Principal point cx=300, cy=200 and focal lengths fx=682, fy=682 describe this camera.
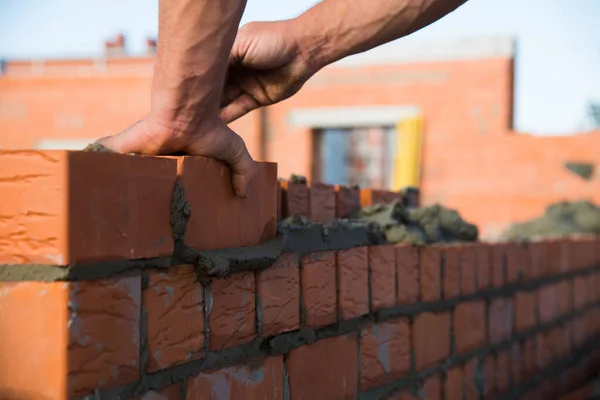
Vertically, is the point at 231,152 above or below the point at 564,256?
above

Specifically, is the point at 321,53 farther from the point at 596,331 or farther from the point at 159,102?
the point at 596,331

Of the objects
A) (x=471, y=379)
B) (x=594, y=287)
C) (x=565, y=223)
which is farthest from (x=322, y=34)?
(x=565, y=223)

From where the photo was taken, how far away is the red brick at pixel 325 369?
184cm

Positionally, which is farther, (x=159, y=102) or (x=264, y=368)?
(x=264, y=368)

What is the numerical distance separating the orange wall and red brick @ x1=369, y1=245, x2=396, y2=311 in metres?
9.42

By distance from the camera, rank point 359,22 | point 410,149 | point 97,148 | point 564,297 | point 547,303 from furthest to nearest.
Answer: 1. point 410,149
2. point 564,297
3. point 547,303
4. point 359,22
5. point 97,148

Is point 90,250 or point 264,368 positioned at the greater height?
point 90,250

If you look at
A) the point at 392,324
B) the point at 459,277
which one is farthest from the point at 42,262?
the point at 459,277

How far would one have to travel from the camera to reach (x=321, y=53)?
1783mm

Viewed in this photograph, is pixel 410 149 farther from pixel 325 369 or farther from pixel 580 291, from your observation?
pixel 325 369

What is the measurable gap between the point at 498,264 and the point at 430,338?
2.54ft

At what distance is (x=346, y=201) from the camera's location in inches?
105

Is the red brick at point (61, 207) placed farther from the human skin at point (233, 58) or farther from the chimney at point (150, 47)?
the chimney at point (150, 47)

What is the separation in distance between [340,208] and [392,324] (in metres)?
0.50
